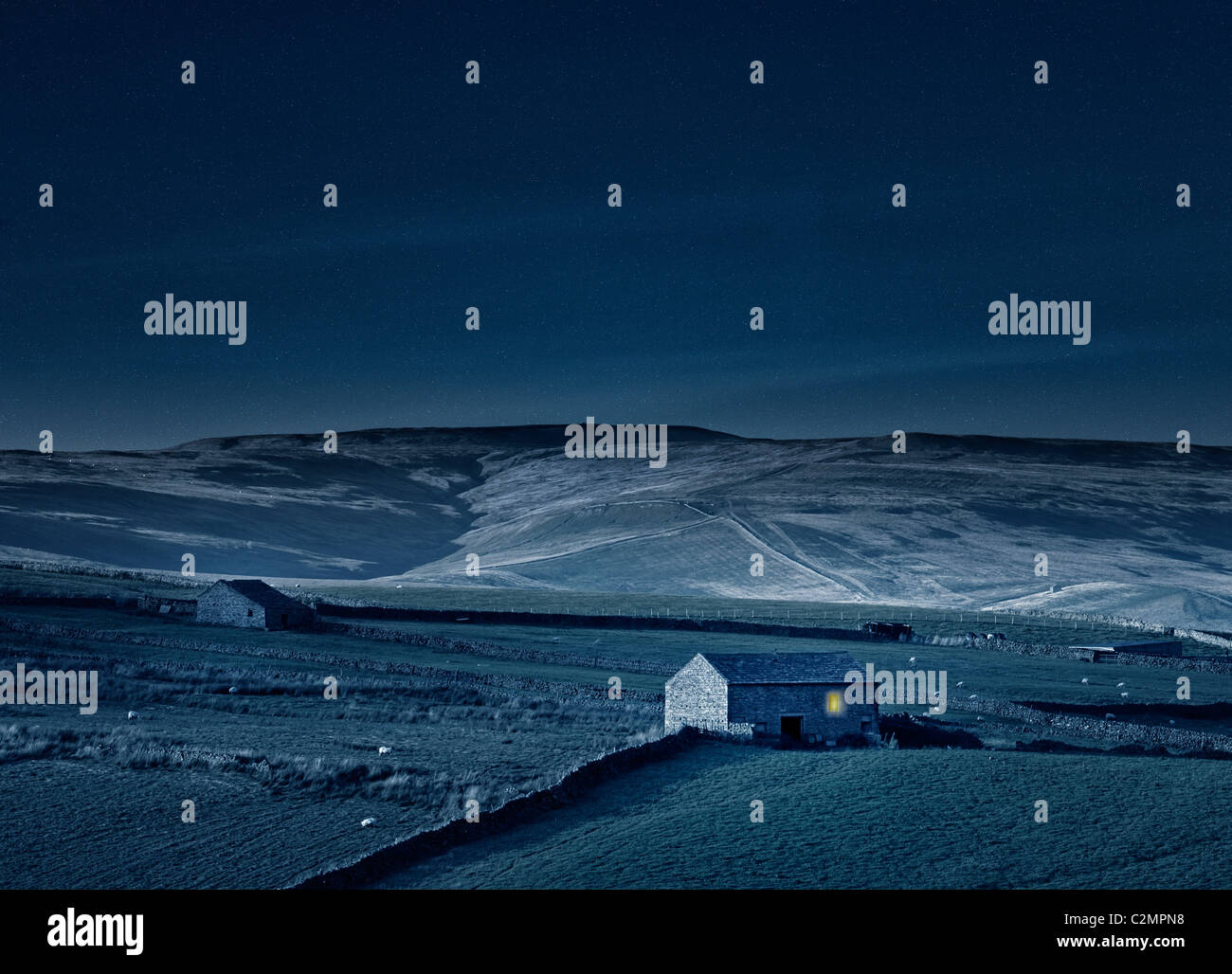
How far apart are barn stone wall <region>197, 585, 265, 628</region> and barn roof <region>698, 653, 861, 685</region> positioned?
119 feet

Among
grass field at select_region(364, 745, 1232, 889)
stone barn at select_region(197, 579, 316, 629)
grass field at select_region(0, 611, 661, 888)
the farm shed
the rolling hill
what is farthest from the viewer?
the rolling hill

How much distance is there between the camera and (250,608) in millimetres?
69312

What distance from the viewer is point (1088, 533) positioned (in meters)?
169

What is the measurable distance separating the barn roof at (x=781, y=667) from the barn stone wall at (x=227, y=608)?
36.3m

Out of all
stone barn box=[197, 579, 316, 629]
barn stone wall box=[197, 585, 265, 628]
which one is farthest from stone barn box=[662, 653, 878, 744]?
barn stone wall box=[197, 585, 265, 628]

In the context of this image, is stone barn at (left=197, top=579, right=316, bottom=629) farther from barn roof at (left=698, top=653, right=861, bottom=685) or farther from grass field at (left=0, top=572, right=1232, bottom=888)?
barn roof at (left=698, top=653, right=861, bottom=685)

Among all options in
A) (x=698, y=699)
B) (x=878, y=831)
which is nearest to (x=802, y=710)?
(x=698, y=699)

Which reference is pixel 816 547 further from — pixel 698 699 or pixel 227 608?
pixel 698 699

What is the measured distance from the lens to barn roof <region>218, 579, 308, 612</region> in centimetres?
6944

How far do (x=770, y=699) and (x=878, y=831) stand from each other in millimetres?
12815

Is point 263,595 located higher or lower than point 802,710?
higher

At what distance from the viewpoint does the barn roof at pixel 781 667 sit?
39375 millimetres
